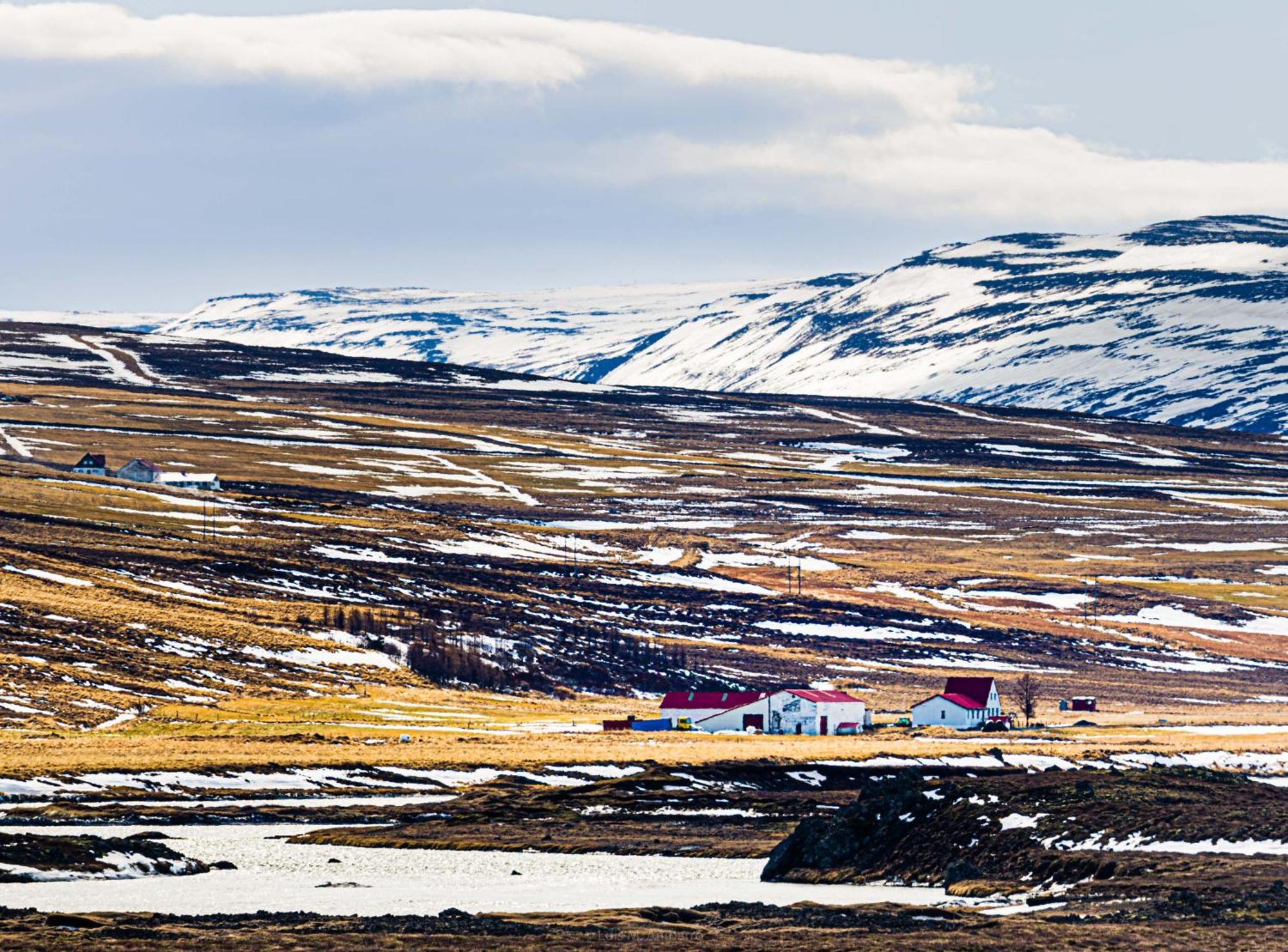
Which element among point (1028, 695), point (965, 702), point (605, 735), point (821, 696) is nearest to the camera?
point (605, 735)

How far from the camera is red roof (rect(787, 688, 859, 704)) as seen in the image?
109 m

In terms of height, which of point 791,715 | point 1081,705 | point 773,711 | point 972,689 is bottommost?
point 1081,705

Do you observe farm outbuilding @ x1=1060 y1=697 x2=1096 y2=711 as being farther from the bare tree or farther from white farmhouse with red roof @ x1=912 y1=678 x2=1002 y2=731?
white farmhouse with red roof @ x1=912 y1=678 x2=1002 y2=731

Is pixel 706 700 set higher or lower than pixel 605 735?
lower

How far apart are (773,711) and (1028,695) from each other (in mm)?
20967

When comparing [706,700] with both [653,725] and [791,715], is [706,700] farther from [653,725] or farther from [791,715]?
[791,715]

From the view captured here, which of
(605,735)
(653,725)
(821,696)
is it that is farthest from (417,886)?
(821,696)

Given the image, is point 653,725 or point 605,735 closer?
point 605,735

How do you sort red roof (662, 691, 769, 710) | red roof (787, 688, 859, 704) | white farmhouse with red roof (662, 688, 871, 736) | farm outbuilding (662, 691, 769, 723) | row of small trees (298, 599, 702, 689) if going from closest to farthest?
white farmhouse with red roof (662, 688, 871, 736)
red roof (787, 688, 859, 704)
farm outbuilding (662, 691, 769, 723)
red roof (662, 691, 769, 710)
row of small trees (298, 599, 702, 689)

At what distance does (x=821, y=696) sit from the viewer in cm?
10975

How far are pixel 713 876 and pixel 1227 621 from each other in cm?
13837

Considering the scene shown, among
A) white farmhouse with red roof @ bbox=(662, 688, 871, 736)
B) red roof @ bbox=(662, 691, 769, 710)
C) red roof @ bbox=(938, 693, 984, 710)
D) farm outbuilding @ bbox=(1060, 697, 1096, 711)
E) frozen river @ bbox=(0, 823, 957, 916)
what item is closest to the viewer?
frozen river @ bbox=(0, 823, 957, 916)

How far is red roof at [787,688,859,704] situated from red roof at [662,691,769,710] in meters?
2.02

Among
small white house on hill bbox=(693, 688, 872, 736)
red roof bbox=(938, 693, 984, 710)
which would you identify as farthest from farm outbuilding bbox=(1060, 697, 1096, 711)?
small white house on hill bbox=(693, 688, 872, 736)
